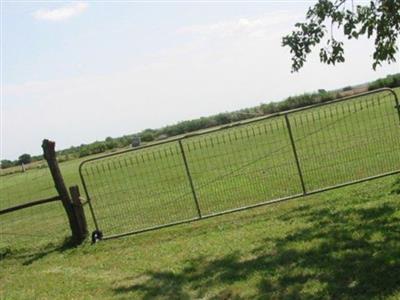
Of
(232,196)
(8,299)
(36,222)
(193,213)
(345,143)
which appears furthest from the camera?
(345,143)

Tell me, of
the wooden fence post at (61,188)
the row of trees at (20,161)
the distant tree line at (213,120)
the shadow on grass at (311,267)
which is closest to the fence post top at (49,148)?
the wooden fence post at (61,188)

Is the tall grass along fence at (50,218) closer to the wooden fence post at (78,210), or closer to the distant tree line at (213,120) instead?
the wooden fence post at (78,210)

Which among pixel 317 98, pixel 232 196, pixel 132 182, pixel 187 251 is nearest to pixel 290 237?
pixel 187 251

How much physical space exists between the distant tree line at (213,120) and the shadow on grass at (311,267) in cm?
4631

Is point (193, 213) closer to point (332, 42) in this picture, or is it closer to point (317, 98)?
point (332, 42)

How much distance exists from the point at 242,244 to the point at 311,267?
192 cm

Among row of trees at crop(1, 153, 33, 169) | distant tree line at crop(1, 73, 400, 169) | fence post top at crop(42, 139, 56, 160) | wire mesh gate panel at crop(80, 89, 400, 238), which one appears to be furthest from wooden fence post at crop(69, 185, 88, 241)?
row of trees at crop(1, 153, 33, 169)

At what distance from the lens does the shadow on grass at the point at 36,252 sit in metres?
10.8

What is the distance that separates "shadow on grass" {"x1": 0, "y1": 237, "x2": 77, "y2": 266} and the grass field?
5 centimetres

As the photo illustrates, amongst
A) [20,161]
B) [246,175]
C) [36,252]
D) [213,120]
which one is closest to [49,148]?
[36,252]

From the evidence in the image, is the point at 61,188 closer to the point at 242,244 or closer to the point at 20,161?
the point at 242,244

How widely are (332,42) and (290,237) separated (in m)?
3.15

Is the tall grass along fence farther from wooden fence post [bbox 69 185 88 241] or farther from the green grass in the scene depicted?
the green grass

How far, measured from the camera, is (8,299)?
→ 829cm
